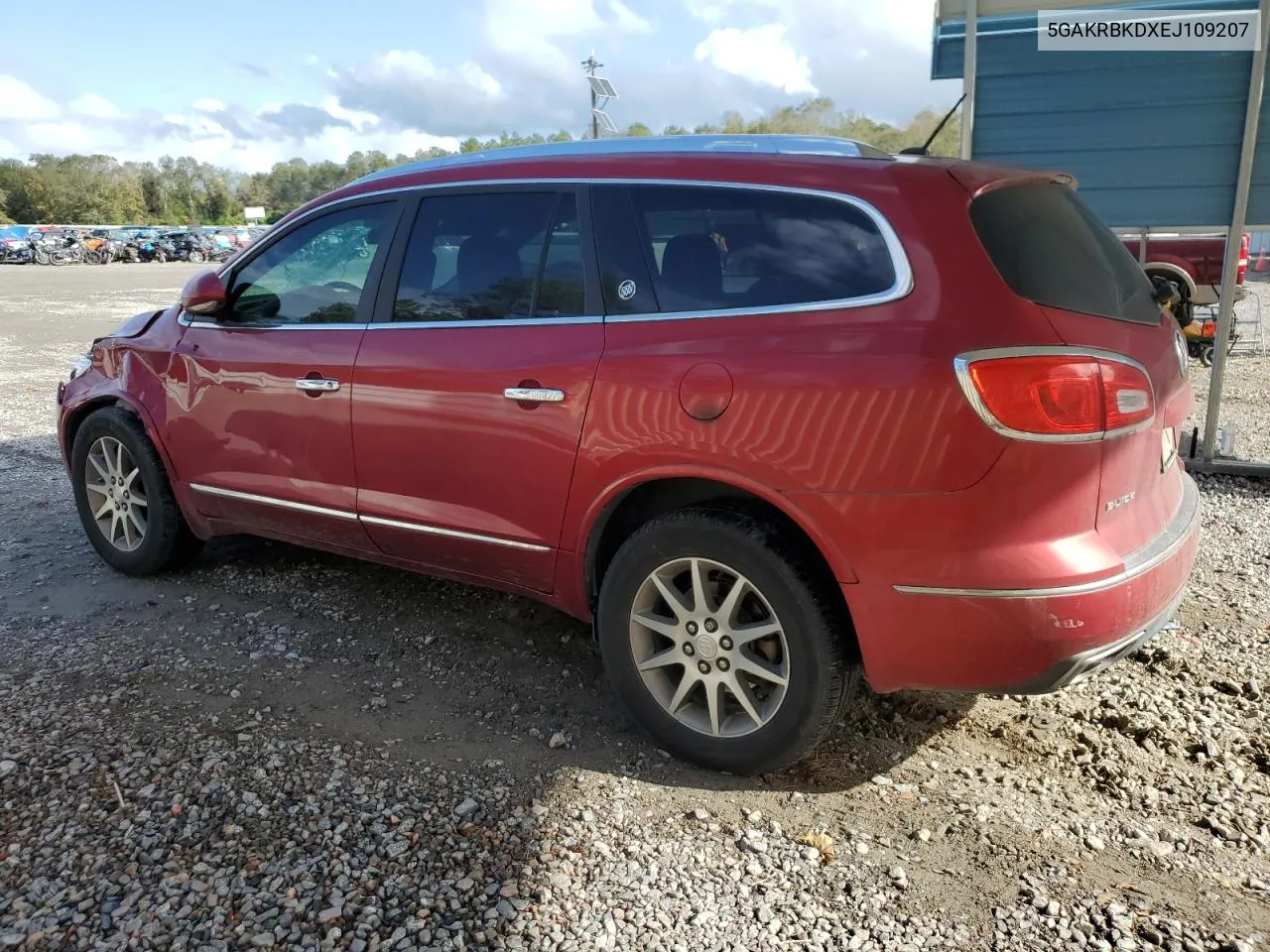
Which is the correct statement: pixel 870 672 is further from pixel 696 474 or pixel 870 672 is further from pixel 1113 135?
pixel 1113 135

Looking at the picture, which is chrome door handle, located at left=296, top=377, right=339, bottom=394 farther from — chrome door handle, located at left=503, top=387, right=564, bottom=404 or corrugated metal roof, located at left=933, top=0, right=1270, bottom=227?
corrugated metal roof, located at left=933, top=0, right=1270, bottom=227

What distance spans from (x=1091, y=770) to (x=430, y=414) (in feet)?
8.10

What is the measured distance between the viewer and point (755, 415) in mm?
2795

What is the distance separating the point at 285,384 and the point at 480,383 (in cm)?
109

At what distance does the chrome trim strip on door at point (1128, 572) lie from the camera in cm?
255

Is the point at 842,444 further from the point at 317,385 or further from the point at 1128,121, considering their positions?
the point at 1128,121

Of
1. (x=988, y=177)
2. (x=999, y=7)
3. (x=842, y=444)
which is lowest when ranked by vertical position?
(x=842, y=444)

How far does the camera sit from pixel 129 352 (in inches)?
184

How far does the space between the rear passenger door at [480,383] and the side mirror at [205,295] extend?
96 cm

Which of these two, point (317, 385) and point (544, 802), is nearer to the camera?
point (544, 802)

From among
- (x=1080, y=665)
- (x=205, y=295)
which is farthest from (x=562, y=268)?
(x=1080, y=665)

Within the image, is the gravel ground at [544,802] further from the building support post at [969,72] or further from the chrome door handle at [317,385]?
the building support post at [969,72]

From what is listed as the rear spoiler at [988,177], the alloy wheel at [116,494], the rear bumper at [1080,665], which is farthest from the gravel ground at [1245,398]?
the alloy wheel at [116,494]

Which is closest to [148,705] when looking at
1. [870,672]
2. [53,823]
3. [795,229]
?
[53,823]
